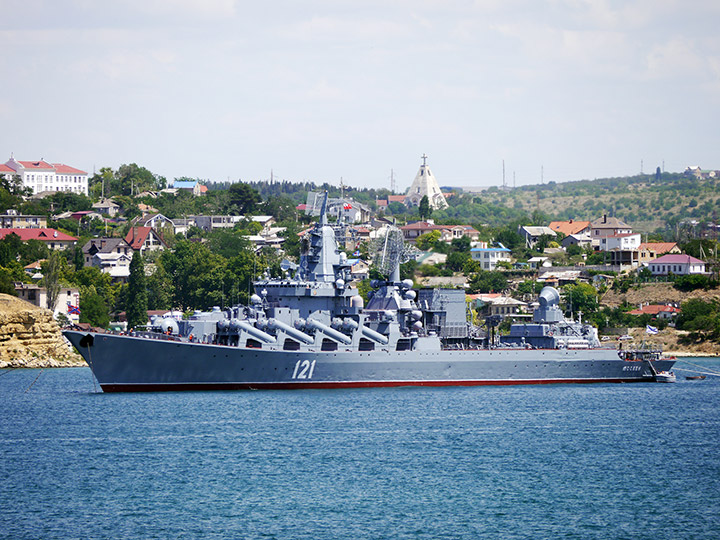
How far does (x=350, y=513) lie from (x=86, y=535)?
690cm

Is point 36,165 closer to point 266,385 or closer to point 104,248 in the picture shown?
point 104,248

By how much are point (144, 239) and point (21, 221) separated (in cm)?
1555

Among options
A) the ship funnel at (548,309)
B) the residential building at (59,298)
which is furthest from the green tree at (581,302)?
the residential building at (59,298)

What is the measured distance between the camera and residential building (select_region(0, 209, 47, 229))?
118062mm

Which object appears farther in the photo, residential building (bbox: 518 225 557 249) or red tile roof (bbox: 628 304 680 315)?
residential building (bbox: 518 225 557 249)

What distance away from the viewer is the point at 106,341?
45.7 meters

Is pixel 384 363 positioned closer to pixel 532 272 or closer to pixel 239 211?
pixel 532 272

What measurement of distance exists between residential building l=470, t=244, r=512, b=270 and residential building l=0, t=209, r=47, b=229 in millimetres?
49480

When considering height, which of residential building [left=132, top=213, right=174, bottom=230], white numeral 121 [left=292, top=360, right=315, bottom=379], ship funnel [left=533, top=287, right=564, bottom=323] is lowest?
white numeral 121 [left=292, top=360, right=315, bottom=379]

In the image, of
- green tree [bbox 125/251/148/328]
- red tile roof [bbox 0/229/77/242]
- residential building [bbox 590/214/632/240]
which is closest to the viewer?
green tree [bbox 125/251/148/328]

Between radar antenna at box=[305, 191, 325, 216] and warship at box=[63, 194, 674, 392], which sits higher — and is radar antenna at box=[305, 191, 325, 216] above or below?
above

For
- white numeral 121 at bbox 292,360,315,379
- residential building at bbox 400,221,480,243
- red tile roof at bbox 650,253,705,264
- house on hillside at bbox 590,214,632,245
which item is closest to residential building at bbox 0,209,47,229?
residential building at bbox 400,221,480,243

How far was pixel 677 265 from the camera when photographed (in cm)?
9888

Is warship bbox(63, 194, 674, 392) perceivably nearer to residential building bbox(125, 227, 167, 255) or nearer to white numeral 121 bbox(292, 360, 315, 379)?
white numeral 121 bbox(292, 360, 315, 379)
